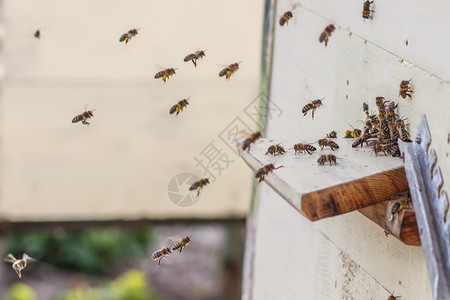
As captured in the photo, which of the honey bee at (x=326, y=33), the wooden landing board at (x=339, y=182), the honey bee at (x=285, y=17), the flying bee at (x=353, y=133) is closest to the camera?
the wooden landing board at (x=339, y=182)

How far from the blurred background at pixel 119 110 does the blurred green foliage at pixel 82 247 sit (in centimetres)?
318

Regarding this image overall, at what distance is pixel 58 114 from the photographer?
19.9 ft

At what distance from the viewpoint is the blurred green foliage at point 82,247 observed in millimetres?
9555

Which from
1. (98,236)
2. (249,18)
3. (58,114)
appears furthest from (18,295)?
(249,18)

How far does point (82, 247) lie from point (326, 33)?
8074 millimetres

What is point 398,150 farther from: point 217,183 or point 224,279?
point 224,279

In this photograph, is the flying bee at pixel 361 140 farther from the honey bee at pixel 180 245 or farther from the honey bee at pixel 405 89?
the honey bee at pixel 180 245

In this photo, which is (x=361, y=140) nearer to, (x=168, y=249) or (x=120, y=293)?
(x=168, y=249)

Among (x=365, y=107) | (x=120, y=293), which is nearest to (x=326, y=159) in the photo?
(x=365, y=107)

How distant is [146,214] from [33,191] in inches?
45.5

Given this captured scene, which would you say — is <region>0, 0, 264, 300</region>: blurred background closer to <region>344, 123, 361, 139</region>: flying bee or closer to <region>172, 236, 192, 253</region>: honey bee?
<region>172, 236, 192, 253</region>: honey bee

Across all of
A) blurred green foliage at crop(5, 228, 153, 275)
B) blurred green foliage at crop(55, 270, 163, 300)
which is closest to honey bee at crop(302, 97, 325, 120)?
blurred green foliage at crop(55, 270, 163, 300)

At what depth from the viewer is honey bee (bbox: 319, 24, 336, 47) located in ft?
7.72

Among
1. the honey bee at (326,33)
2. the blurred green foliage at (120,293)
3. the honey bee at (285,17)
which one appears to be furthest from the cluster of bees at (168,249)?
the blurred green foliage at (120,293)
